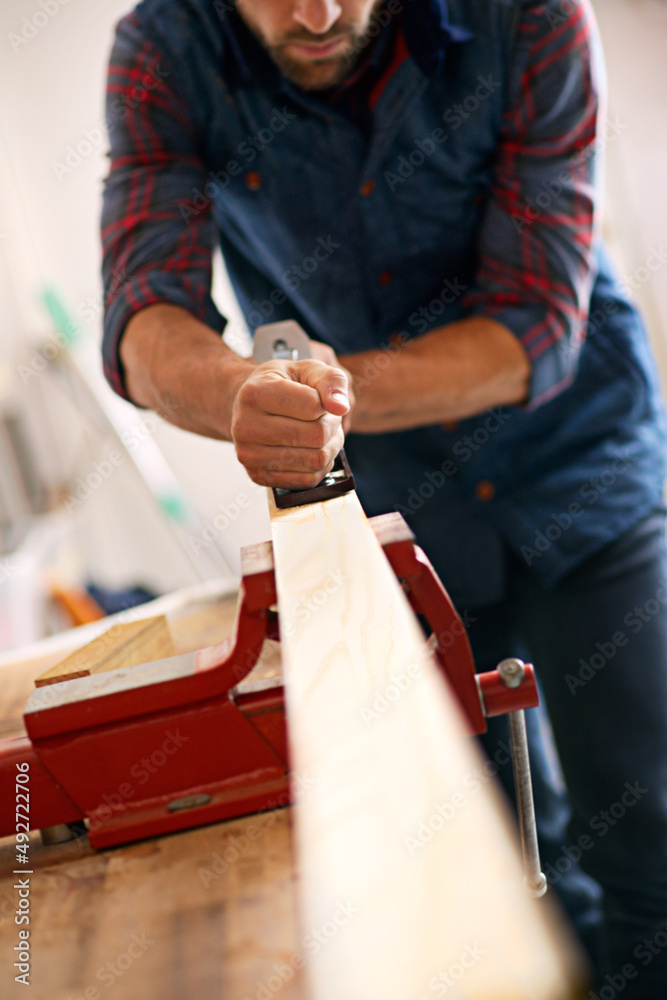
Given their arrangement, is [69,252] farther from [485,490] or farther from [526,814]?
[526,814]

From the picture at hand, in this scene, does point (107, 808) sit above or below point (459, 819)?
below

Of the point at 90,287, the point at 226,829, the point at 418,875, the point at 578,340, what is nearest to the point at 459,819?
the point at 418,875

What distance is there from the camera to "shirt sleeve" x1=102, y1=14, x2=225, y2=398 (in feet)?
3.33

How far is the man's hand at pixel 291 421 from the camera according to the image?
645mm

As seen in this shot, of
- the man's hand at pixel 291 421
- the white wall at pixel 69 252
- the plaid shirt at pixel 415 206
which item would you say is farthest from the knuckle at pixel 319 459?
the white wall at pixel 69 252

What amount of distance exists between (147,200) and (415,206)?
343mm

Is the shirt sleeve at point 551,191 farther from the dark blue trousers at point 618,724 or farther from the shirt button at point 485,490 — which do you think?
the dark blue trousers at point 618,724

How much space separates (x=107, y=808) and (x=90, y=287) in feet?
6.94

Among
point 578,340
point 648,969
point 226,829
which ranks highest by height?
point 578,340

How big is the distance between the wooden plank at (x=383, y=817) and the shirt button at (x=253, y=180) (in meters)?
0.70

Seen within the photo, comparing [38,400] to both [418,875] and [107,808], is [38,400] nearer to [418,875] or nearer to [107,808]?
[107,808]

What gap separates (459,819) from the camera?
1.19 ft

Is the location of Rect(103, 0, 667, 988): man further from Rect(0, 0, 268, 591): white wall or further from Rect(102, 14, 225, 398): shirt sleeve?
Rect(0, 0, 268, 591): white wall

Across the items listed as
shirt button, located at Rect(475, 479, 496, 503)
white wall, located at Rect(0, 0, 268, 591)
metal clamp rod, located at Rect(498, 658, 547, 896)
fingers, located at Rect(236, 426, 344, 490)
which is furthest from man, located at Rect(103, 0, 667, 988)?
white wall, located at Rect(0, 0, 268, 591)
